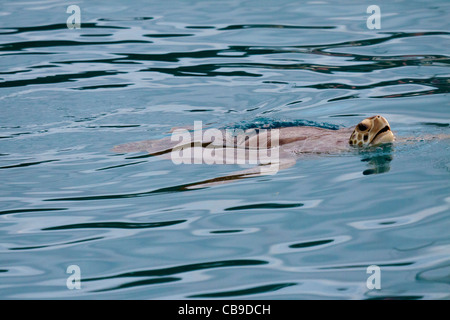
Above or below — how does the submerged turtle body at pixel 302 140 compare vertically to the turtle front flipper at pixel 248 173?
above

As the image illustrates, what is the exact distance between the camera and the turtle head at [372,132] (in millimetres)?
6578

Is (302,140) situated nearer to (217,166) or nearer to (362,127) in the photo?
(362,127)

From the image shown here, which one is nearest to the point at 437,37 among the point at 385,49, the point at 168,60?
the point at 385,49

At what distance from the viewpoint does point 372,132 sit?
261 inches

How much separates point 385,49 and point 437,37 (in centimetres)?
90

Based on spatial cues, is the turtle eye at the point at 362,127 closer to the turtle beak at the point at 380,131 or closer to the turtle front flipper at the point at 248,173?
the turtle beak at the point at 380,131

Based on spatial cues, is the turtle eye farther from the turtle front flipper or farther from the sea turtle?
the turtle front flipper

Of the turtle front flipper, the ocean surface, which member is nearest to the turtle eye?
the ocean surface

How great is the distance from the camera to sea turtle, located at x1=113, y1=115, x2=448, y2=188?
21.6 feet

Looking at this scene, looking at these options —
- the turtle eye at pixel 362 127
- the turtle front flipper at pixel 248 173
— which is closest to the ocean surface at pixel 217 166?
the turtle front flipper at pixel 248 173

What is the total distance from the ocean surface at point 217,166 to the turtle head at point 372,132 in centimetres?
11

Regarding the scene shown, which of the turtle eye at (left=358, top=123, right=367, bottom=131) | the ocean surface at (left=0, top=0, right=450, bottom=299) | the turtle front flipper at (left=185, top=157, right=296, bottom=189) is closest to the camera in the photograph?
the ocean surface at (left=0, top=0, right=450, bottom=299)

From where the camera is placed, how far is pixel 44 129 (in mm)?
8094

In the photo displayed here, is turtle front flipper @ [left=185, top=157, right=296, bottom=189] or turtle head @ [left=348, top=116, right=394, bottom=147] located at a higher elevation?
turtle head @ [left=348, top=116, right=394, bottom=147]
